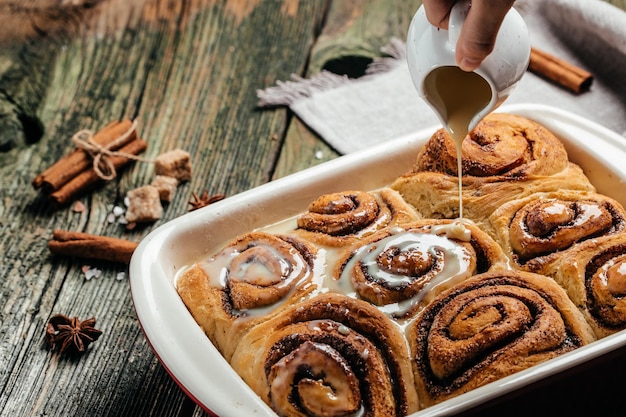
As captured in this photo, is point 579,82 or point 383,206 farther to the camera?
point 579,82

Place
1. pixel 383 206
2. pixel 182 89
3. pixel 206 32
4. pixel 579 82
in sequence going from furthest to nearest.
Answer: pixel 206 32, pixel 182 89, pixel 579 82, pixel 383 206

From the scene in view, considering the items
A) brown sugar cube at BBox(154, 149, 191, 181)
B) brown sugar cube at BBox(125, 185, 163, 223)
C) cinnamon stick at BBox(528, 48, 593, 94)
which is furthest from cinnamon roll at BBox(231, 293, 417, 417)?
cinnamon stick at BBox(528, 48, 593, 94)

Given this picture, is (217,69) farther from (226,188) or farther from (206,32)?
(226,188)

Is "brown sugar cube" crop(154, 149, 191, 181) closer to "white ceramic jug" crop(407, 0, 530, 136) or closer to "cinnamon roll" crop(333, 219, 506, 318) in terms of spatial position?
"cinnamon roll" crop(333, 219, 506, 318)

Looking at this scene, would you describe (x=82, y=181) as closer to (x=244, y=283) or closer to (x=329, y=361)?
(x=244, y=283)

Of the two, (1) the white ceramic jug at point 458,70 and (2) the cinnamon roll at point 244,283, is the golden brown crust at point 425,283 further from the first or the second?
(1) the white ceramic jug at point 458,70

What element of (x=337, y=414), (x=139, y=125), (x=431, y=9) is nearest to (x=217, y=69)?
(x=139, y=125)
